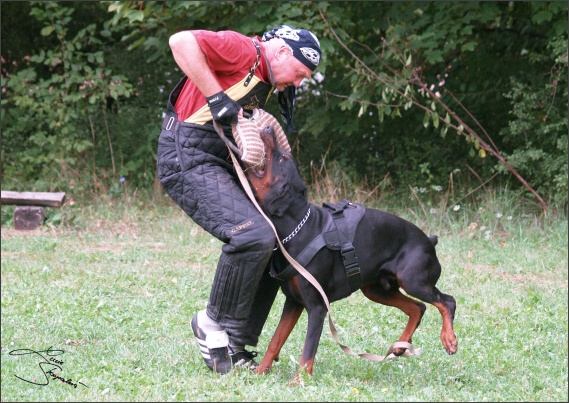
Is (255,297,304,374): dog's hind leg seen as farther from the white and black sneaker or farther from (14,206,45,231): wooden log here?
(14,206,45,231): wooden log

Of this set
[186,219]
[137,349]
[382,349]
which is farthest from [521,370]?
[186,219]

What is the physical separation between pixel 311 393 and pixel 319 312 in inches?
16.8

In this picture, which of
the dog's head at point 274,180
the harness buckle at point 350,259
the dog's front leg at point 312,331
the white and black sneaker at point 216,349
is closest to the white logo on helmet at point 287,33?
the dog's head at point 274,180

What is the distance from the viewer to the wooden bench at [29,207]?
9.15 m

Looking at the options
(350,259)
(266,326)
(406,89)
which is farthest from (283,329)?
(406,89)

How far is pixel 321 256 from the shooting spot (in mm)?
4094

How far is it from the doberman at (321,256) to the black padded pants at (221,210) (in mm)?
147

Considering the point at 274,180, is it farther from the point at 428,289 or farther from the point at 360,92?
the point at 360,92

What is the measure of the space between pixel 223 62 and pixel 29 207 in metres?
5.98

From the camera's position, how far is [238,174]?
4008 millimetres

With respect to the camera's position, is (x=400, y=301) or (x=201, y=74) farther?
(x=400, y=301)

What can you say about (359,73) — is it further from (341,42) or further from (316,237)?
(316,237)

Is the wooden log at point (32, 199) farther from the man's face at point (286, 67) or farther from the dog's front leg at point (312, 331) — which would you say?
the dog's front leg at point (312, 331)

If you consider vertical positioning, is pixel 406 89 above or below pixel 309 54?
below
